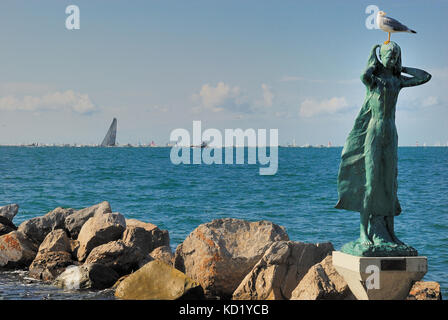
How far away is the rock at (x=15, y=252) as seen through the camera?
13172 mm

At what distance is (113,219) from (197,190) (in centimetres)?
2240

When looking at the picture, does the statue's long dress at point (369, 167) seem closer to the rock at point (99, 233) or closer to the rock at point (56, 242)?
the rock at point (99, 233)

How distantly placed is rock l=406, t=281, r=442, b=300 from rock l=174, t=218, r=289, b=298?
2.95 m

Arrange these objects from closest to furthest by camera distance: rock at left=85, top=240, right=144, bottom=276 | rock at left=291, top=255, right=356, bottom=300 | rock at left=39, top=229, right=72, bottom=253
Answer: rock at left=291, top=255, right=356, bottom=300
rock at left=85, top=240, right=144, bottom=276
rock at left=39, top=229, right=72, bottom=253

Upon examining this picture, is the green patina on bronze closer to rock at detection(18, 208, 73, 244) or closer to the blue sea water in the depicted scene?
the blue sea water

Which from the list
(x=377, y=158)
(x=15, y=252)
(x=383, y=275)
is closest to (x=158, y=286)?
(x=383, y=275)

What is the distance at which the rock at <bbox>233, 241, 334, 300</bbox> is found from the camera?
31.5 ft

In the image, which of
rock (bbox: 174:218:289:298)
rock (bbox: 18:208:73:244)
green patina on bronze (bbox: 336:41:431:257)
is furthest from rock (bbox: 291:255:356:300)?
rock (bbox: 18:208:73:244)

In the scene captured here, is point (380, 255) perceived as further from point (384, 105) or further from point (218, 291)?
point (218, 291)

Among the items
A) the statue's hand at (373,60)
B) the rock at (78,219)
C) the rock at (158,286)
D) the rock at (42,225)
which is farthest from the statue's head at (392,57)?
the rock at (42,225)

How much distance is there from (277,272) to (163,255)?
3.53 meters

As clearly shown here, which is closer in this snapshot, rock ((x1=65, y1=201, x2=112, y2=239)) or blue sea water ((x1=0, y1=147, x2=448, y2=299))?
rock ((x1=65, y1=201, x2=112, y2=239))

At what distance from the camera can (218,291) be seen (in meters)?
10.4
